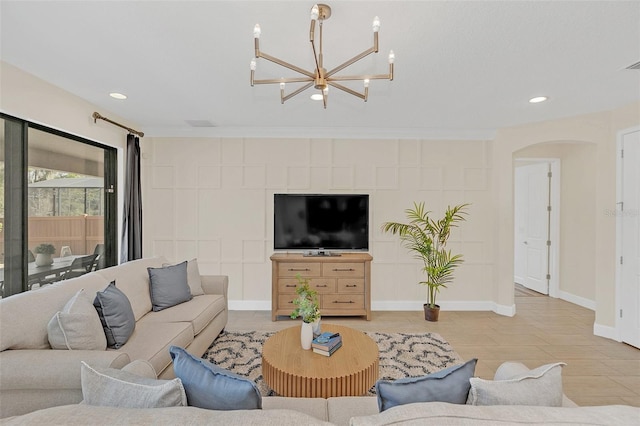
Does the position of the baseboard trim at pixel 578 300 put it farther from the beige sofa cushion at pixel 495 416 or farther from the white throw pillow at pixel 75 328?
the white throw pillow at pixel 75 328

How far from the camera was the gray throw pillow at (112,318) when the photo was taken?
82.4 inches

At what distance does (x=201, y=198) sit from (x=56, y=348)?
289 cm

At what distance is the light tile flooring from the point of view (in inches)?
101

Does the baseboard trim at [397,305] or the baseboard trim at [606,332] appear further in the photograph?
the baseboard trim at [397,305]

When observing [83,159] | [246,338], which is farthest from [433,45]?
[83,159]

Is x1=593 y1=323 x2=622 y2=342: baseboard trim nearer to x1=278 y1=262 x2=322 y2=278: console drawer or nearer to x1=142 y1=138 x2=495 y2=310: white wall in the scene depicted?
x1=142 y1=138 x2=495 y2=310: white wall

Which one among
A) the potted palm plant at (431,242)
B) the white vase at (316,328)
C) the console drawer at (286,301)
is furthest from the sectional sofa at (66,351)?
the potted palm plant at (431,242)

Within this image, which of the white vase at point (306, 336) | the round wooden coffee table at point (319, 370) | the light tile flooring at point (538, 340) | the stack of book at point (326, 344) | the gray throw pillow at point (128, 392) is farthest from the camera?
the light tile flooring at point (538, 340)

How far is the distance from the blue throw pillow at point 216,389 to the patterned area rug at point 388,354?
1459mm

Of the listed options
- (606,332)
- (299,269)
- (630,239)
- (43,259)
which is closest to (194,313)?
(299,269)

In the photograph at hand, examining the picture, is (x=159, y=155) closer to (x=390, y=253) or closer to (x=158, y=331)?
(x=158, y=331)

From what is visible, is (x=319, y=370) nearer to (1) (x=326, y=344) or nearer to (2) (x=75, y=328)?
(1) (x=326, y=344)

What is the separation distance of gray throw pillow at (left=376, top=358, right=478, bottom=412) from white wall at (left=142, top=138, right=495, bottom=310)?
3.43 metres

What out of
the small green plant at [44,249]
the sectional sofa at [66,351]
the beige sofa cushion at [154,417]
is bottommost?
the sectional sofa at [66,351]
